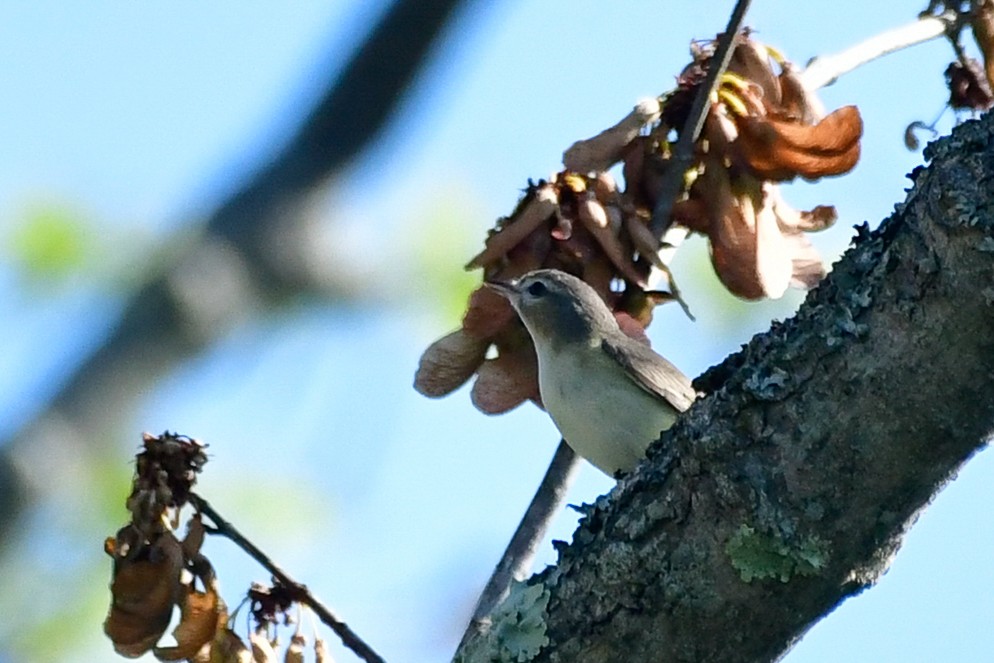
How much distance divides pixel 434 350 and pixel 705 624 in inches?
50.4

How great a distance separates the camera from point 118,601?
2.40 metres

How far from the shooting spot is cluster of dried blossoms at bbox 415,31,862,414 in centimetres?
288

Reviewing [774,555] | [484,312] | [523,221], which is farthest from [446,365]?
[774,555]

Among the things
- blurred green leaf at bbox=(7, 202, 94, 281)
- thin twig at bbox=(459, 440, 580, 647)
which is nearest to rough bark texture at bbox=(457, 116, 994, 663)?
thin twig at bbox=(459, 440, 580, 647)

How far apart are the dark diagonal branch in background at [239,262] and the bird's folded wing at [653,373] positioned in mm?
1032

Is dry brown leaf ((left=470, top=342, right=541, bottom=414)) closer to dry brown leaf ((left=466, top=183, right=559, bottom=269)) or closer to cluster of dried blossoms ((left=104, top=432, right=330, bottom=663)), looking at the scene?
dry brown leaf ((left=466, top=183, right=559, bottom=269))

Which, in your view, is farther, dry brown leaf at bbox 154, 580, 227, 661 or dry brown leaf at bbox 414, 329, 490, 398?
dry brown leaf at bbox 414, 329, 490, 398

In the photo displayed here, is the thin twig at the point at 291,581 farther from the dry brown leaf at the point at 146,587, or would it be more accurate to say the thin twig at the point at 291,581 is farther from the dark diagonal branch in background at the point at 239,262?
the dark diagonal branch in background at the point at 239,262

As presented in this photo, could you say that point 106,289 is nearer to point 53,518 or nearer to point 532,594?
point 53,518

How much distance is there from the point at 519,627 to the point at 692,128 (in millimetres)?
1282

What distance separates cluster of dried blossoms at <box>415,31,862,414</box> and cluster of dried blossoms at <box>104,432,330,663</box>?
75cm

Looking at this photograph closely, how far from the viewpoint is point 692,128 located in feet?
9.59

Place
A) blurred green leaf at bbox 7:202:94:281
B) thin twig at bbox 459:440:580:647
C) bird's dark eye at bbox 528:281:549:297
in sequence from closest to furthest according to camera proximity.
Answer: thin twig at bbox 459:440:580:647 < bird's dark eye at bbox 528:281:549:297 < blurred green leaf at bbox 7:202:94:281

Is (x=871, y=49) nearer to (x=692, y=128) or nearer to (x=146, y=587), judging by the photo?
(x=692, y=128)
